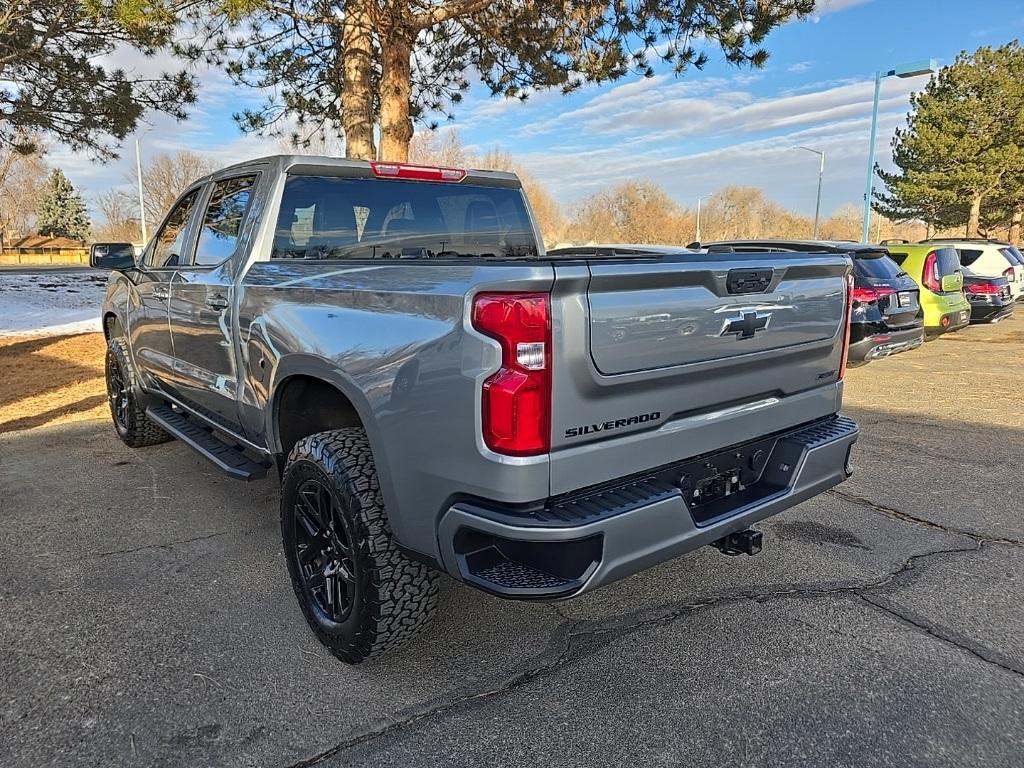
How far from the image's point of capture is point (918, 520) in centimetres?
418

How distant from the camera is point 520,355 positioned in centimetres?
208

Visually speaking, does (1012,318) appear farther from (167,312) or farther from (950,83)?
(950,83)

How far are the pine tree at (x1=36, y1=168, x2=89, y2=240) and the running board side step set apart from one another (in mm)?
82620

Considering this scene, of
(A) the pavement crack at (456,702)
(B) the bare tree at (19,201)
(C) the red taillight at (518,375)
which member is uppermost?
(B) the bare tree at (19,201)

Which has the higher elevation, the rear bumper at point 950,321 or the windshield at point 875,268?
the windshield at point 875,268

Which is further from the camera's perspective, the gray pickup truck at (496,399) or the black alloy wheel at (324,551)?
the black alloy wheel at (324,551)

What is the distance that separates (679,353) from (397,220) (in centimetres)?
215

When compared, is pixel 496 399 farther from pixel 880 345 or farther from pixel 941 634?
pixel 880 345

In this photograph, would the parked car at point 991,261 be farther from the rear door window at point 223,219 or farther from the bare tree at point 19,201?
the bare tree at point 19,201

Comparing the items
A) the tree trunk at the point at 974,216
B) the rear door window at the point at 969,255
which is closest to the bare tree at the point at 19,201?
the rear door window at the point at 969,255

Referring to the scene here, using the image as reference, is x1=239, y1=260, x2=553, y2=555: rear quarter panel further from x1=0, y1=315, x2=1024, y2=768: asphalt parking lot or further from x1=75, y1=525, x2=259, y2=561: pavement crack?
x1=75, y1=525, x2=259, y2=561: pavement crack

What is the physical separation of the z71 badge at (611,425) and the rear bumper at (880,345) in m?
6.56

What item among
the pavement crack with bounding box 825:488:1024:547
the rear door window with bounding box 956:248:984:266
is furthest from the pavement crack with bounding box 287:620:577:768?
the rear door window with bounding box 956:248:984:266

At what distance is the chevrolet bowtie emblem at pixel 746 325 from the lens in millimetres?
2555
